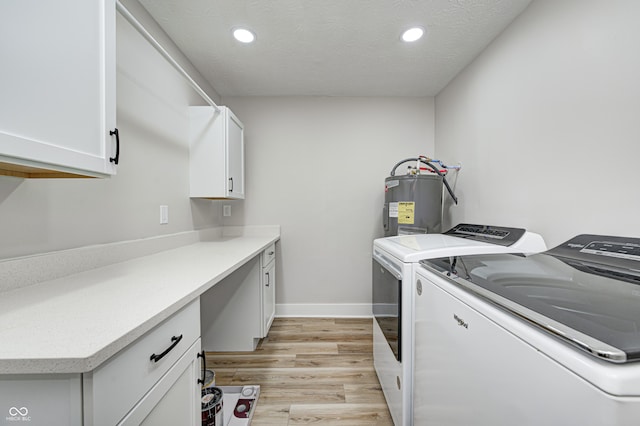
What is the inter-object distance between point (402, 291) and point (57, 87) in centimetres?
141

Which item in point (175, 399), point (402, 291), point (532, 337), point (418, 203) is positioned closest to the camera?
point (532, 337)

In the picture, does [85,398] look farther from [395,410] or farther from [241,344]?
[241,344]

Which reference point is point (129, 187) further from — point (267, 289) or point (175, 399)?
point (267, 289)

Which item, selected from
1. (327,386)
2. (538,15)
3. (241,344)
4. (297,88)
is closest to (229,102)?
(297,88)

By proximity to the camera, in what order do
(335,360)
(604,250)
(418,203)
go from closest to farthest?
(604,250) → (335,360) → (418,203)

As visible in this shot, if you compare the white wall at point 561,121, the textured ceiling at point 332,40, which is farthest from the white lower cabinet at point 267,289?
the white wall at point 561,121

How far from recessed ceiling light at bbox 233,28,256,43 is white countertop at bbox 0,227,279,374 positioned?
1.53 meters

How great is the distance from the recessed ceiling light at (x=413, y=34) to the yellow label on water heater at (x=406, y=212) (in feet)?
3.79

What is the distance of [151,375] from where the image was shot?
66 centimetres

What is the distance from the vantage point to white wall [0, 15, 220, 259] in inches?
36.7

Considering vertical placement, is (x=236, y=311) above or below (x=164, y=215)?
below

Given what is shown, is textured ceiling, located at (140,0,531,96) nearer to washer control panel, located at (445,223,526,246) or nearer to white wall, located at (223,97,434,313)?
white wall, located at (223,97,434,313)

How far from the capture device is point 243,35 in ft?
5.74

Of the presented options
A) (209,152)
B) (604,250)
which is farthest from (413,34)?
(209,152)
